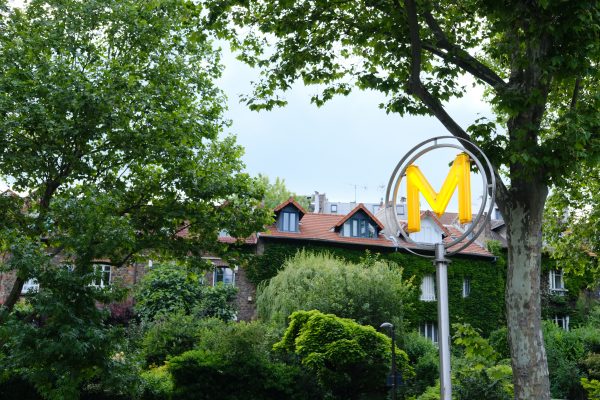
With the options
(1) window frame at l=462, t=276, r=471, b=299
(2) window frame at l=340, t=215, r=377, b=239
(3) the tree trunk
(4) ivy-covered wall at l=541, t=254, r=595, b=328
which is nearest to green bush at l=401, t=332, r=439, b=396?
(1) window frame at l=462, t=276, r=471, b=299

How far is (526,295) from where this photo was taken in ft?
33.3

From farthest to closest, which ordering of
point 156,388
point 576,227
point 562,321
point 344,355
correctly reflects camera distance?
point 562,321 → point 344,355 → point 156,388 → point 576,227

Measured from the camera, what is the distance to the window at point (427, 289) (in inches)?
1441

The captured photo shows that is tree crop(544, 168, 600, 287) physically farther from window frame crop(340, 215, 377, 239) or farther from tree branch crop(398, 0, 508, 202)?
window frame crop(340, 215, 377, 239)

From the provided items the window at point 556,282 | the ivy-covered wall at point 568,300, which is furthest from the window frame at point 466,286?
the window at point 556,282

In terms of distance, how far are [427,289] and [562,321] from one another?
333 inches

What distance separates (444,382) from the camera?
546cm

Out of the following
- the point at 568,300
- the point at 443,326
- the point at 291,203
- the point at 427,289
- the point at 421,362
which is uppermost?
the point at 291,203

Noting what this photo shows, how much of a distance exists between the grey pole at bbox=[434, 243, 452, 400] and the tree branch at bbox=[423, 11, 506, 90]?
6.83 meters

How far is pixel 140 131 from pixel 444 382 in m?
12.6

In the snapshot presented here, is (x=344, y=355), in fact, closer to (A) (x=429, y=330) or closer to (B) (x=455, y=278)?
(A) (x=429, y=330)

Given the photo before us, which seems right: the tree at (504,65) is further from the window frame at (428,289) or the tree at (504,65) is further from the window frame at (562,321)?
the window frame at (562,321)

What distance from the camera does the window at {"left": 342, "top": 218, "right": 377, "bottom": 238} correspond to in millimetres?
36812

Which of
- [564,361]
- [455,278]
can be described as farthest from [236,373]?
[455,278]
